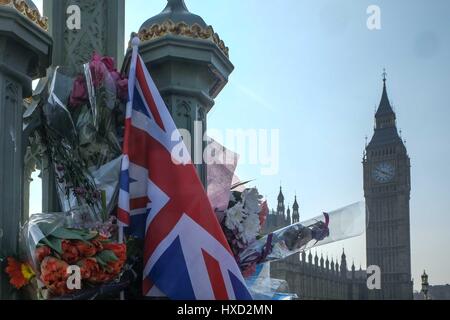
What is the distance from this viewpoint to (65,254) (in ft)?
19.0

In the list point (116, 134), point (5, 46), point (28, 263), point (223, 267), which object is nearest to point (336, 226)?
point (223, 267)

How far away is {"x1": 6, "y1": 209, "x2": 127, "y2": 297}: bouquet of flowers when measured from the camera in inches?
227

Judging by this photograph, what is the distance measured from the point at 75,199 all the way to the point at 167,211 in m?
1.03

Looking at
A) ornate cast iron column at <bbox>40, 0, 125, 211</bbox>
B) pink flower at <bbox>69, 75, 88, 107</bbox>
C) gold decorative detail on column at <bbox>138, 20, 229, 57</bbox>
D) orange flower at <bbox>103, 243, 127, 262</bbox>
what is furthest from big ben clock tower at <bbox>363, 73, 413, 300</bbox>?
orange flower at <bbox>103, 243, 127, 262</bbox>

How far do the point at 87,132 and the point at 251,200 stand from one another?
6.23 ft

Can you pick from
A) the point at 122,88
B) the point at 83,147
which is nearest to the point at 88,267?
the point at 83,147

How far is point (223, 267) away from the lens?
6250mm

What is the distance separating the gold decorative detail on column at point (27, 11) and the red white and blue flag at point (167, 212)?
903 mm

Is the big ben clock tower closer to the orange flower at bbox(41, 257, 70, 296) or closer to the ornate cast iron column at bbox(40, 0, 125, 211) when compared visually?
the ornate cast iron column at bbox(40, 0, 125, 211)

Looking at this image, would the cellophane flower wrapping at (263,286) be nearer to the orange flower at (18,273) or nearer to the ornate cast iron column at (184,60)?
the ornate cast iron column at (184,60)

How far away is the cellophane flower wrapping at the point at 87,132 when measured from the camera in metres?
6.88

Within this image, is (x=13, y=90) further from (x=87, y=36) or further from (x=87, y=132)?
(x=87, y=36)

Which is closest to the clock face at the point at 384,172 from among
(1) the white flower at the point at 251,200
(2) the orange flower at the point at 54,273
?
(1) the white flower at the point at 251,200
